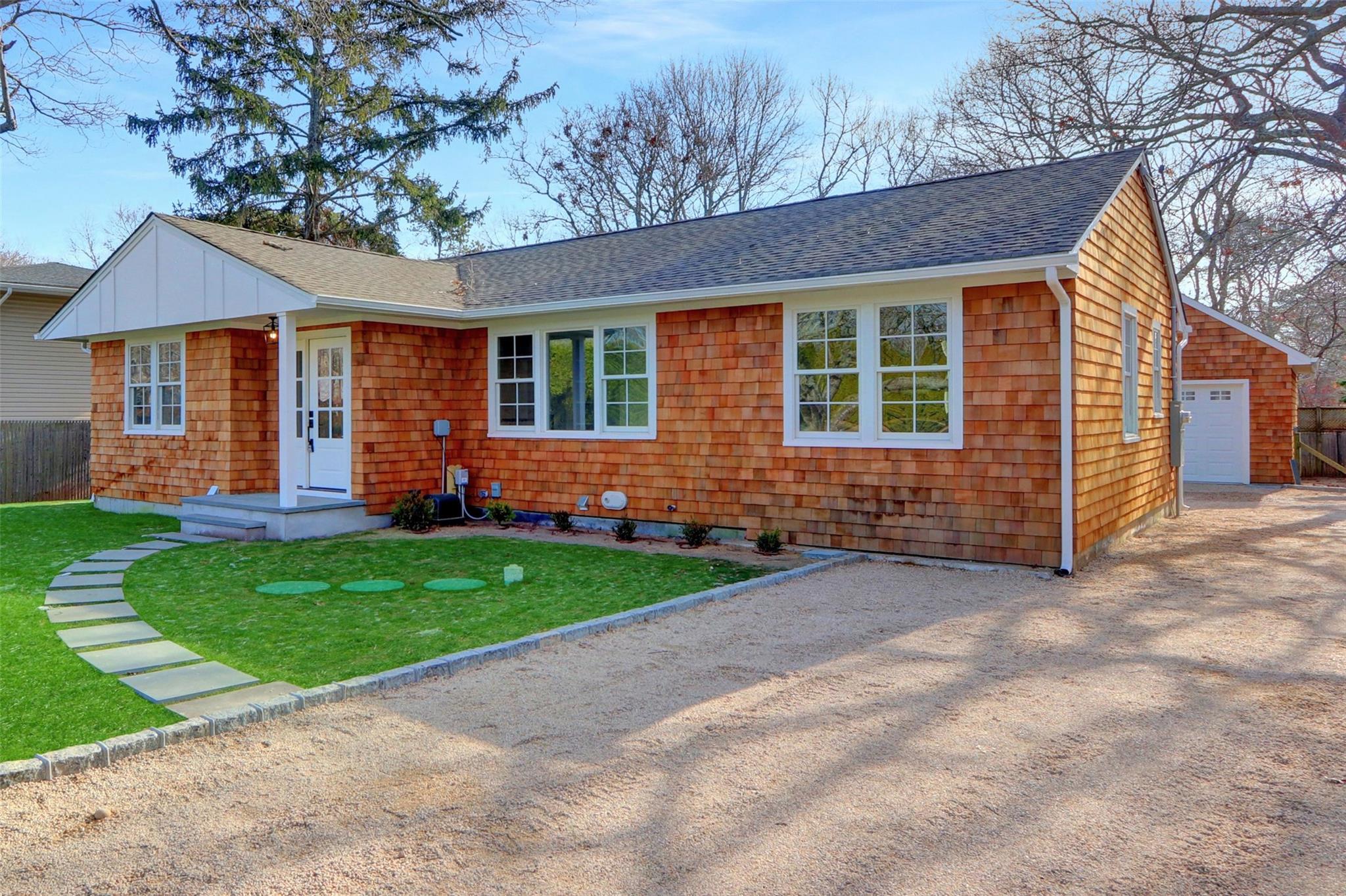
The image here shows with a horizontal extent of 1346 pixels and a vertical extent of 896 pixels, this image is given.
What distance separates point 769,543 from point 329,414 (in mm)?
6151

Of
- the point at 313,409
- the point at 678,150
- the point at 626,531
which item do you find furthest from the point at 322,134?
the point at 626,531

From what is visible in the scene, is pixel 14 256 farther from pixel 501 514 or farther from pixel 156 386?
pixel 501 514

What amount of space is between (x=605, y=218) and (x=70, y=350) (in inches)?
549

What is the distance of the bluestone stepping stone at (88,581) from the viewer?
24.1 feet

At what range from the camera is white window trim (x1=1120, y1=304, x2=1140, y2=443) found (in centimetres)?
972

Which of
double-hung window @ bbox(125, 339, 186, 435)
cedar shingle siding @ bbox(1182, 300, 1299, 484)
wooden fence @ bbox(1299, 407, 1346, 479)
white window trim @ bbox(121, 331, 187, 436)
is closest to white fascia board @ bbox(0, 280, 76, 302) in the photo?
white window trim @ bbox(121, 331, 187, 436)

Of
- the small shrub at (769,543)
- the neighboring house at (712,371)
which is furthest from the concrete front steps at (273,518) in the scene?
the small shrub at (769,543)

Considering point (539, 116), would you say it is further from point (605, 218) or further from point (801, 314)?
point (801, 314)

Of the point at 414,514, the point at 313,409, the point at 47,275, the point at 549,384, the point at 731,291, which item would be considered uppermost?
the point at 47,275

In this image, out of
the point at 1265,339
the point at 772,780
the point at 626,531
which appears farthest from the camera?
the point at 1265,339

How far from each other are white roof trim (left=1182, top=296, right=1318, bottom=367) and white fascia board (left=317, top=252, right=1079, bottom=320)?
12339 millimetres

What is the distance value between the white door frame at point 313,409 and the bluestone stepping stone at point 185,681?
5907 millimetres

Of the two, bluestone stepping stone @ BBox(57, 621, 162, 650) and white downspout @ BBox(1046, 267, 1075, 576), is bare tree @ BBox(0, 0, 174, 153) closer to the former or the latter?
bluestone stepping stone @ BBox(57, 621, 162, 650)

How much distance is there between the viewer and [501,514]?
36.9ft
